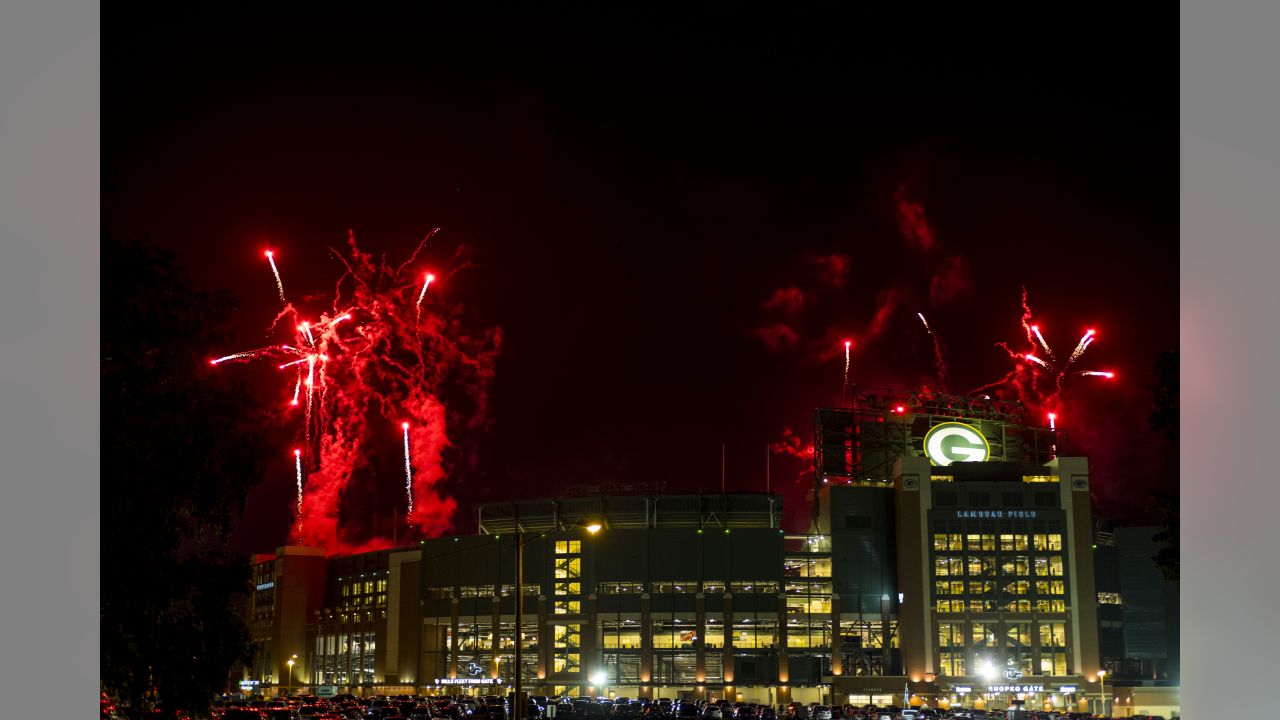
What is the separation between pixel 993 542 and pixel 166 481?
93.6 metres

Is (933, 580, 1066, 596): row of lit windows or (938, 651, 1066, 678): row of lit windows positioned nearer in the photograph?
(938, 651, 1066, 678): row of lit windows

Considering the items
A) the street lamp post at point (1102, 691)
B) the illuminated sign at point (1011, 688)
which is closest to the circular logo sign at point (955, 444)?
the illuminated sign at point (1011, 688)

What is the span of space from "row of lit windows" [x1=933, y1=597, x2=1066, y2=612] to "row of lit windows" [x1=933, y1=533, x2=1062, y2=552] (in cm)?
408

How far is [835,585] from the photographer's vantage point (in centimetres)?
10388

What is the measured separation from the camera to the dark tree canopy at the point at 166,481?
15375mm

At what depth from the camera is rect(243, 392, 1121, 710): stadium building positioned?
9969 cm

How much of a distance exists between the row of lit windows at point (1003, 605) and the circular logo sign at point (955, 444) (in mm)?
11952

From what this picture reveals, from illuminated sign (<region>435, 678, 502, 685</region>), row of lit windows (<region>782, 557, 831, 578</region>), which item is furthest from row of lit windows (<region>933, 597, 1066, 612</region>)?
illuminated sign (<region>435, 678, 502, 685</region>)

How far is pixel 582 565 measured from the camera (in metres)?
106

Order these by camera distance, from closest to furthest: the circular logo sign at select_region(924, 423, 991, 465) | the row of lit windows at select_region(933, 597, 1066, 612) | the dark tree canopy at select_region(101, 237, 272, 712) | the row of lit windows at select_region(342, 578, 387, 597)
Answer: the dark tree canopy at select_region(101, 237, 272, 712)
the row of lit windows at select_region(933, 597, 1066, 612)
the circular logo sign at select_region(924, 423, 991, 465)
the row of lit windows at select_region(342, 578, 387, 597)

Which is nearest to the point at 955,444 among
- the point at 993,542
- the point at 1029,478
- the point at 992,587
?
the point at 1029,478

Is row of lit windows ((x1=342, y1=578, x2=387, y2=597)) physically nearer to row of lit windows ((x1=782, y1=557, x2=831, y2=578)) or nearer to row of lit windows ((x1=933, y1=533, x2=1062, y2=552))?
row of lit windows ((x1=782, y1=557, x2=831, y2=578))

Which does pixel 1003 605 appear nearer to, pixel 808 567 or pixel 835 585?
pixel 835 585
